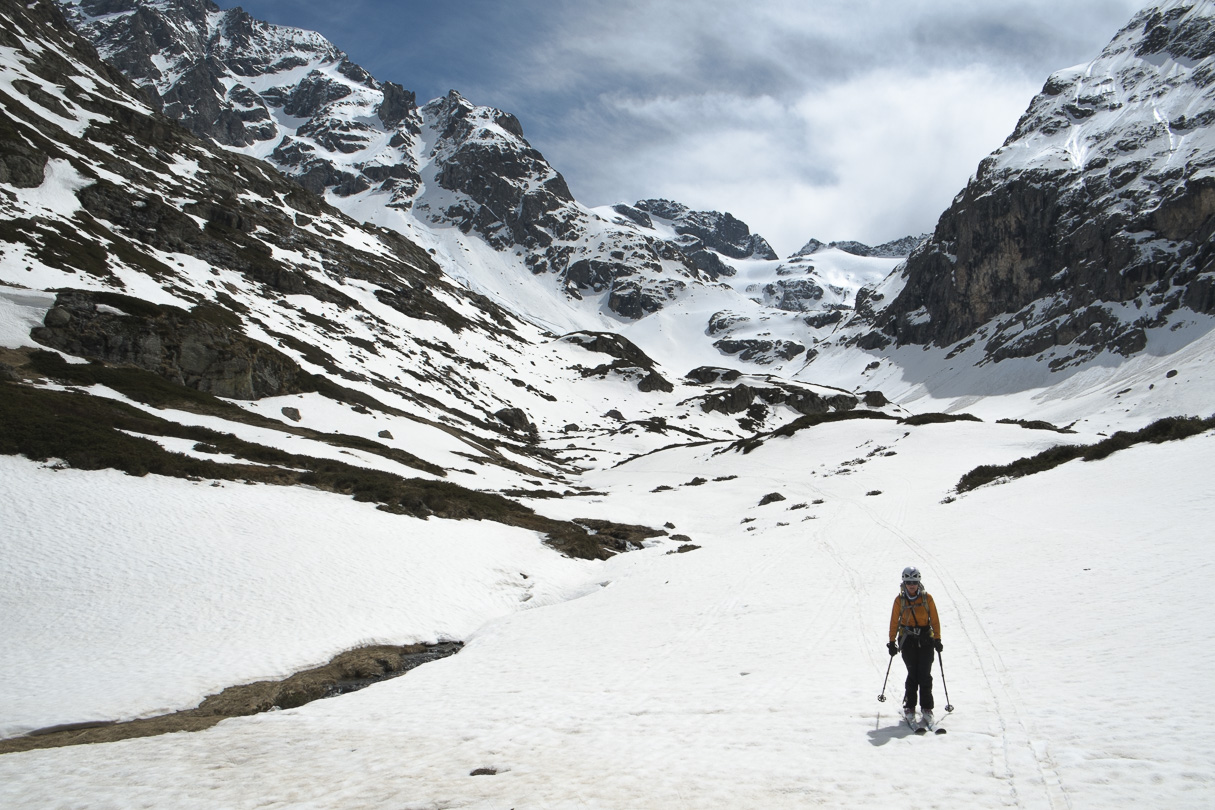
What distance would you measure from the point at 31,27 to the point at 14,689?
142 m

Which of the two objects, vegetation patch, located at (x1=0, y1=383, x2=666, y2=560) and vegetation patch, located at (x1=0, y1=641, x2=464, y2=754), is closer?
vegetation patch, located at (x1=0, y1=641, x2=464, y2=754)

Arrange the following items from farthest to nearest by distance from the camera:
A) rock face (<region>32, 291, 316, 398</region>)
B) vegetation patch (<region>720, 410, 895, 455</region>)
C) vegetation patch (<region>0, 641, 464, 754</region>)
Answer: vegetation patch (<region>720, 410, 895, 455</region>) < rock face (<region>32, 291, 316, 398</region>) < vegetation patch (<region>0, 641, 464, 754</region>)

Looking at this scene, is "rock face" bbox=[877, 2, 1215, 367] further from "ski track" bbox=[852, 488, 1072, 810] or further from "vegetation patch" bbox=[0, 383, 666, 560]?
"ski track" bbox=[852, 488, 1072, 810]

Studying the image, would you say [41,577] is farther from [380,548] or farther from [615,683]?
[615,683]

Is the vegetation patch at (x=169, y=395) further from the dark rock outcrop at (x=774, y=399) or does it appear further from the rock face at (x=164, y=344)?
the dark rock outcrop at (x=774, y=399)

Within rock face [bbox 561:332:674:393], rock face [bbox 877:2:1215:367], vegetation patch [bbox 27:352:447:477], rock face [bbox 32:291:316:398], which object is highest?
rock face [bbox 877:2:1215:367]

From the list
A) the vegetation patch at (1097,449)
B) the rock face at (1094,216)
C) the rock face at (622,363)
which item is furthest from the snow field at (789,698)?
the rock face at (1094,216)

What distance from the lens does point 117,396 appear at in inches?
1172

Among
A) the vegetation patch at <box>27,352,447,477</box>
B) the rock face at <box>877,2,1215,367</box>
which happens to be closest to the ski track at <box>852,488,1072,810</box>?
the vegetation patch at <box>27,352,447,477</box>

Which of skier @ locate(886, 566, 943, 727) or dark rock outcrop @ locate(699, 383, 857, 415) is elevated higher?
dark rock outcrop @ locate(699, 383, 857, 415)

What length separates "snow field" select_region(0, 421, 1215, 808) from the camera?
7.13 metres

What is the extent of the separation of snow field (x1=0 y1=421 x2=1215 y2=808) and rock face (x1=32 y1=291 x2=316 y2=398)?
19987mm

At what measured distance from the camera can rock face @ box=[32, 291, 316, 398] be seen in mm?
33312

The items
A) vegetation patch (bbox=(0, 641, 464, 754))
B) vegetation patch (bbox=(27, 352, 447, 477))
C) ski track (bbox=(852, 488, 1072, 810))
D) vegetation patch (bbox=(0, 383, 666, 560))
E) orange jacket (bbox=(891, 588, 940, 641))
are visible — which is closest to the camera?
ski track (bbox=(852, 488, 1072, 810))
